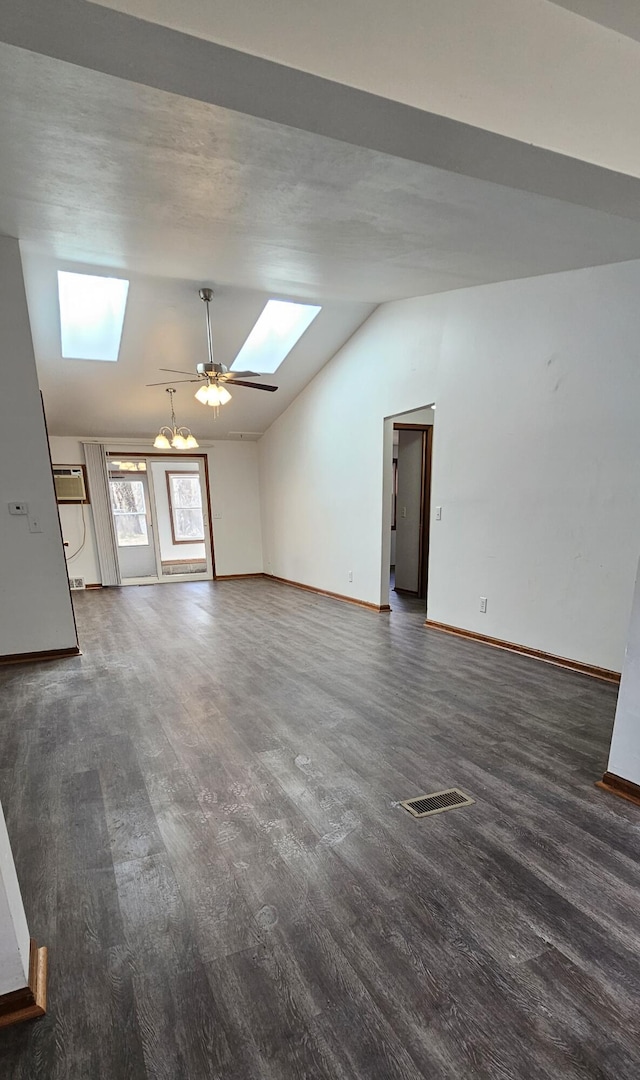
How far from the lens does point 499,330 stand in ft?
12.0

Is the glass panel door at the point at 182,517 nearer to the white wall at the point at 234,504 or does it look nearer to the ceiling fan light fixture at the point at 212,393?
the white wall at the point at 234,504

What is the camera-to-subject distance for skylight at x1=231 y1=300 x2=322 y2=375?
17.1 ft

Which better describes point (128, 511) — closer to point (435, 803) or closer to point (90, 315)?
point (90, 315)

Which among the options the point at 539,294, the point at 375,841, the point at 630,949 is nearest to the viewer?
the point at 630,949

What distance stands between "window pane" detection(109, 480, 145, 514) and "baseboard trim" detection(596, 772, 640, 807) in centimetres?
745

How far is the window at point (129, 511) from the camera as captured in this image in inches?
304

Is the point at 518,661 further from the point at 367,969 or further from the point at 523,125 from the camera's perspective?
the point at 523,125

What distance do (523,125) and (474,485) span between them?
2985 mm

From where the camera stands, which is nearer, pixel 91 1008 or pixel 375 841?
pixel 91 1008

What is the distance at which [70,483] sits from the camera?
710cm

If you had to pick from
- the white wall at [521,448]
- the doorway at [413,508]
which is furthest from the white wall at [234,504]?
the white wall at [521,448]

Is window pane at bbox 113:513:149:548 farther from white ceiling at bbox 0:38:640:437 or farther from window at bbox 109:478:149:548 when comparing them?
white ceiling at bbox 0:38:640:437

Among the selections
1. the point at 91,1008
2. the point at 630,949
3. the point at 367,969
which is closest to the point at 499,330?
the point at 630,949

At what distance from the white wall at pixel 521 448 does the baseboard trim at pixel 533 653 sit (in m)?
0.06
